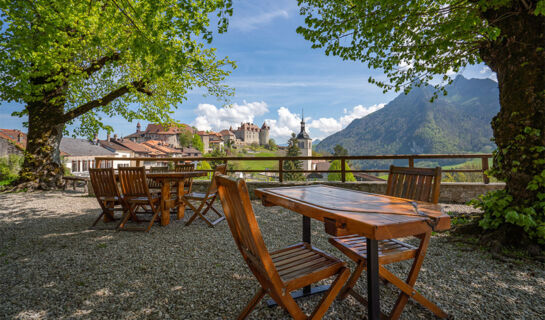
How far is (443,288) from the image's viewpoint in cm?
220

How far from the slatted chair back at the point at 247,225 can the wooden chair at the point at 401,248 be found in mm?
682

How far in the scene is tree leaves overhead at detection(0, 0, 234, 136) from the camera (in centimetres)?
421

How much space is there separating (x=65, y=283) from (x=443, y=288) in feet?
10.7

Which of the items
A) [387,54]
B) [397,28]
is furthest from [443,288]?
[387,54]

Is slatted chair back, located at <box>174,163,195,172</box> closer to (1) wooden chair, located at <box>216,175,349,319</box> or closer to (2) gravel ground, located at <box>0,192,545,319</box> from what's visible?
(2) gravel ground, located at <box>0,192,545,319</box>

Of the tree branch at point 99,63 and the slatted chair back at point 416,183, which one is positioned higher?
the tree branch at point 99,63

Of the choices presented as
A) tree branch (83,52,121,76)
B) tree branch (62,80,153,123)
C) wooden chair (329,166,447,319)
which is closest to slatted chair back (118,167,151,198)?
→ wooden chair (329,166,447,319)

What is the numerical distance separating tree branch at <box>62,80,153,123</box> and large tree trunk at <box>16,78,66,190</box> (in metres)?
0.32

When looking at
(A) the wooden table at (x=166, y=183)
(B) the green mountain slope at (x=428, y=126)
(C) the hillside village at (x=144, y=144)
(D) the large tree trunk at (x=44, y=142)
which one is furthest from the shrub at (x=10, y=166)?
(B) the green mountain slope at (x=428, y=126)

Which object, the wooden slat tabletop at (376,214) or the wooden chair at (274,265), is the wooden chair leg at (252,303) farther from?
the wooden slat tabletop at (376,214)

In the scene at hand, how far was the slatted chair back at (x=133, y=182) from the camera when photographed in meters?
3.92

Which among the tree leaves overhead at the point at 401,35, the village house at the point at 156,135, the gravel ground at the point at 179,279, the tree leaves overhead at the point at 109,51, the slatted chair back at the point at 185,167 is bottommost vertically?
the gravel ground at the point at 179,279

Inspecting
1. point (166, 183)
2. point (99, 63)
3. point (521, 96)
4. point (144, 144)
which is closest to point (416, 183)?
point (521, 96)

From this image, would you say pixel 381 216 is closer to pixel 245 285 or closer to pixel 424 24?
pixel 245 285
